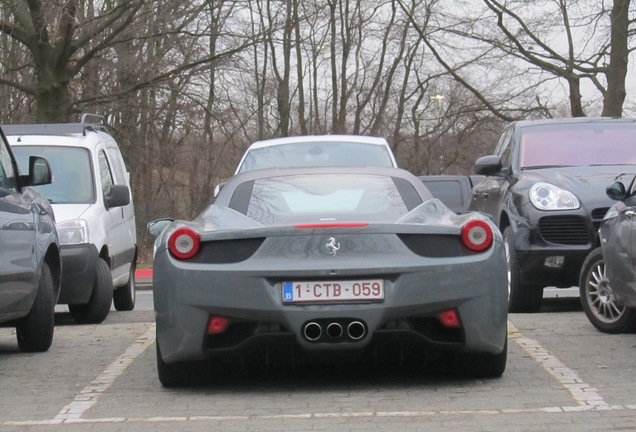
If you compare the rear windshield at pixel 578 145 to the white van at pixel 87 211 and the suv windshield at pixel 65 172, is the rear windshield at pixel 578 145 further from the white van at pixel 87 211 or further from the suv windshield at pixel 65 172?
the suv windshield at pixel 65 172

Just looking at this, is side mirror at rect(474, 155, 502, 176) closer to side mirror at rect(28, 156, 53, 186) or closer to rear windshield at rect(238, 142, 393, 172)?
rear windshield at rect(238, 142, 393, 172)

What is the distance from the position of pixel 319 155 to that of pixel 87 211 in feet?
7.85

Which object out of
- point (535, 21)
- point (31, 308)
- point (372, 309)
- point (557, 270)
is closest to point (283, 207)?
point (372, 309)

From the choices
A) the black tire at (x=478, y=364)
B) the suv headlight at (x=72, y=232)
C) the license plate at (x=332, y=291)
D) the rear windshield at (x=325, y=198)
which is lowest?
the black tire at (x=478, y=364)

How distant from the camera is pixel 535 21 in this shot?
31.2m

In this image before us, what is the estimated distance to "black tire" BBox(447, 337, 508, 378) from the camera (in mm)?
6504

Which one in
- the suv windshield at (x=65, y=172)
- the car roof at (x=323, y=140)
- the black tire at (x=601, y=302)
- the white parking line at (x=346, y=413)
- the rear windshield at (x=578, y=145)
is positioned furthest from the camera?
the car roof at (x=323, y=140)

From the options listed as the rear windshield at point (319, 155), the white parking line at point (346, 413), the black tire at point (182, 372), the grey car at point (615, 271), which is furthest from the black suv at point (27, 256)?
the grey car at point (615, 271)

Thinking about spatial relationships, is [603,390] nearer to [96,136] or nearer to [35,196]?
[35,196]

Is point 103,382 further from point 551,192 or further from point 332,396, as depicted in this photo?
point 551,192

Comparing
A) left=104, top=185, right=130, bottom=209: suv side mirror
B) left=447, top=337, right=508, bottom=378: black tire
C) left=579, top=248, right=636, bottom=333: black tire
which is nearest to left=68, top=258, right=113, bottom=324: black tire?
left=104, top=185, right=130, bottom=209: suv side mirror

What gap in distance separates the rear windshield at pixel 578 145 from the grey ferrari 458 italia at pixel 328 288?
5020 mm

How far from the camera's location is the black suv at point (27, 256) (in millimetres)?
7238

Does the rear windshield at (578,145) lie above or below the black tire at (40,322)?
above
